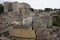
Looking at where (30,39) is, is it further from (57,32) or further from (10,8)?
(10,8)

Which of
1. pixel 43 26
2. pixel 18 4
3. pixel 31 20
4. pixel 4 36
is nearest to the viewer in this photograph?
pixel 4 36

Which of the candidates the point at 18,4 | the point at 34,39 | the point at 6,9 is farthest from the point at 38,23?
the point at 6,9

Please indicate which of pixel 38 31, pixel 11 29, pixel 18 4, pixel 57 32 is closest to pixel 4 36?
pixel 11 29

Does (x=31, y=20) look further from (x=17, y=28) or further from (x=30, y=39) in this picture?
(x=30, y=39)

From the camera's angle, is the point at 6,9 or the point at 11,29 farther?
the point at 6,9

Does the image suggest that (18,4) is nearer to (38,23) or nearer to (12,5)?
(12,5)

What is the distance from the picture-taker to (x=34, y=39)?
13.3 m

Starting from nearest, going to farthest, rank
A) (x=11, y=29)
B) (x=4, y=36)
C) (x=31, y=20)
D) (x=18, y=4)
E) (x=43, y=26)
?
(x=4, y=36) < (x=11, y=29) < (x=43, y=26) < (x=31, y=20) < (x=18, y=4)

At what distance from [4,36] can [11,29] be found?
4.20 feet

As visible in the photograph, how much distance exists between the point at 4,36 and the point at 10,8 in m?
17.4

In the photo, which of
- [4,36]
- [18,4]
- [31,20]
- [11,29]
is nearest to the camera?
[4,36]

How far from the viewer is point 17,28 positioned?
14.7 m

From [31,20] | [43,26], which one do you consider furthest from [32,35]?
[31,20]

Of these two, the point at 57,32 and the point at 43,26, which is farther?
the point at 43,26
